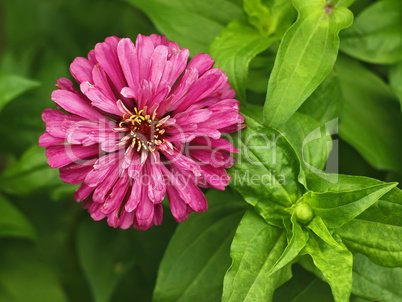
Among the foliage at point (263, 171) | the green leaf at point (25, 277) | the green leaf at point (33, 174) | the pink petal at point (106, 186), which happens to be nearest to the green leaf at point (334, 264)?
the foliage at point (263, 171)

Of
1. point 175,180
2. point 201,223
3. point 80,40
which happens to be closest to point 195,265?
point 201,223

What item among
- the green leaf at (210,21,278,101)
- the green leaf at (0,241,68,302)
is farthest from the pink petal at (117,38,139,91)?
the green leaf at (0,241,68,302)

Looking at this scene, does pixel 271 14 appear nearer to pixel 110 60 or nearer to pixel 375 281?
pixel 110 60

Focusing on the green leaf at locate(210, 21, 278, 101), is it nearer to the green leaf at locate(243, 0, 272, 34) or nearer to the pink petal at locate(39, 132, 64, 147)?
the green leaf at locate(243, 0, 272, 34)

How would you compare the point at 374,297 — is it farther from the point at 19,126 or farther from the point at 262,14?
the point at 19,126

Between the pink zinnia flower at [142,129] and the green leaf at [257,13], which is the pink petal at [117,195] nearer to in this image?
the pink zinnia flower at [142,129]

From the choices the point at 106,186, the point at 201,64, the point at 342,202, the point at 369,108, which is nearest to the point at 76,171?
the point at 106,186
